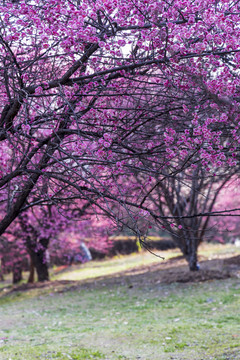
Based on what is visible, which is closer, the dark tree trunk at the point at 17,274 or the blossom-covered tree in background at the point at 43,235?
the blossom-covered tree in background at the point at 43,235

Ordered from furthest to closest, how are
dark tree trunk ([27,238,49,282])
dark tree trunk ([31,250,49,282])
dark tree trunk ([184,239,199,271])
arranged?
dark tree trunk ([31,250,49,282]) → dark tree trunk ([27,238,49,282]) → dark tree trunk ([184,239,199,271])

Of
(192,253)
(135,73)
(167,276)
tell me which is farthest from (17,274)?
(135,73)

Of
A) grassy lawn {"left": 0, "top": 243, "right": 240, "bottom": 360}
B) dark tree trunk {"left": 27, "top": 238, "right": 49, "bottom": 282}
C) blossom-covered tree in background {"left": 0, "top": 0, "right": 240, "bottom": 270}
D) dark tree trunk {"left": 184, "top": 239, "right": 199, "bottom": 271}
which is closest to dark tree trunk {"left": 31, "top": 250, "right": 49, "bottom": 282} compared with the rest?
dark tree trunk {"left": 27, "top": 238, "right": 49, "bottom": 282}

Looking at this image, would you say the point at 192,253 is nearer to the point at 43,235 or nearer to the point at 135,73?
the point at 43,235

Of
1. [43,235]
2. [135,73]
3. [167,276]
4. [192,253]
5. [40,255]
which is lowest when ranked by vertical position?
[167,276]

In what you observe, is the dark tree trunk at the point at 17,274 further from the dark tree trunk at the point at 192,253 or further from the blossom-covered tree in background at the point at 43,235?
the dark tree trunk at the point at 192,253

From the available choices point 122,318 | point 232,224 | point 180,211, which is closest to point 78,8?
point 122,318

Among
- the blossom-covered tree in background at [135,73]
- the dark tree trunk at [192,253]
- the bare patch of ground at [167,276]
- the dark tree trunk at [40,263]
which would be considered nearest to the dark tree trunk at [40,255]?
the dark tree trunk at [40,263]

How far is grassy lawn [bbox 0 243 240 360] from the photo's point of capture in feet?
20.0

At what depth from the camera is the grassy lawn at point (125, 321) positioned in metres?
6.08

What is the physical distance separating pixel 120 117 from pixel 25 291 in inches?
467

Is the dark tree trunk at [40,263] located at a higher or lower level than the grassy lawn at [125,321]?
higher

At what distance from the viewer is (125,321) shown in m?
8.52

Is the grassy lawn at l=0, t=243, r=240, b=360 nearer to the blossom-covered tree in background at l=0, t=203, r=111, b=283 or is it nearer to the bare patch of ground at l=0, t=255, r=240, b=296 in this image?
the bare patch of ground at l=0, t=255, r=240, b=296
